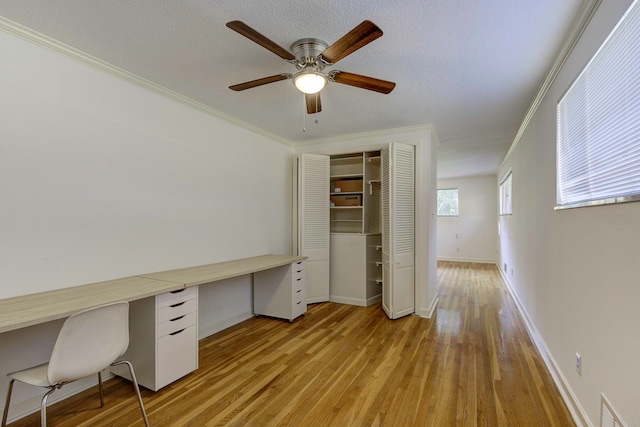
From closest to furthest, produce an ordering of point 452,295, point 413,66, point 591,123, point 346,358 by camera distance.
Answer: point 591,123 < point 413,66 < point 346,358 < point 452,295

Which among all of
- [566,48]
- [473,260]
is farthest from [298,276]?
[473,260]

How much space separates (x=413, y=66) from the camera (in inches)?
91.9

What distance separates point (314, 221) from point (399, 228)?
1239 millimetres

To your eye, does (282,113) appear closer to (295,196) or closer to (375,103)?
(375,103)

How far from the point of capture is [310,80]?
2.04m

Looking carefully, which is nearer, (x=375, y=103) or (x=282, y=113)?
(x=375, y=103)

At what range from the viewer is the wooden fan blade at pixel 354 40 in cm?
148

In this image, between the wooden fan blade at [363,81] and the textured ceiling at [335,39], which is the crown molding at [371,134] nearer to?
the textured ceiling at [335,39]

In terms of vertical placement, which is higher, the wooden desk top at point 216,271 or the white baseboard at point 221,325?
the wooden desk top at point 216,271

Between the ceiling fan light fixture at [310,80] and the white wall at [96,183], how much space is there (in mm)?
1509

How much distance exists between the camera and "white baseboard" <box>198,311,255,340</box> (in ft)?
10.6

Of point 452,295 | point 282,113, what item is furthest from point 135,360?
point 452,295

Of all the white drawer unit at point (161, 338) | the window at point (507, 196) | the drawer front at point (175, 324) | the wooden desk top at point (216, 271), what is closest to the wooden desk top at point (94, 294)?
the wooden desk top at point (216, 271)

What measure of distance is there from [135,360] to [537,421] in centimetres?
280
